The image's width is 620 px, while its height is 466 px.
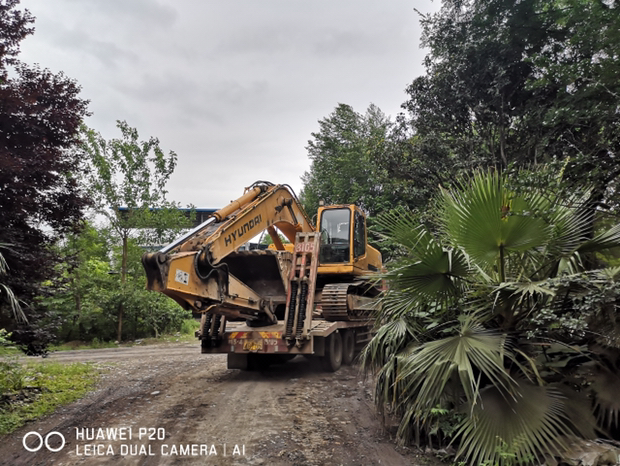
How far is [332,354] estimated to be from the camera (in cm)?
→ 937

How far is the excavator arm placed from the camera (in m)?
6.21

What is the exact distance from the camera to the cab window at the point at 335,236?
35.1 feet

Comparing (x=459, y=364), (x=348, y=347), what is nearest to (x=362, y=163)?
(x=348, y=347)

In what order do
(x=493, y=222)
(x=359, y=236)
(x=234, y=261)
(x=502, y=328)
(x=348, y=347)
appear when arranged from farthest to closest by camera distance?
(x=359, y=236) < (x=348, y=347) < (x=234, y=261) < (x=502, y=328) < (x=493, y=222)

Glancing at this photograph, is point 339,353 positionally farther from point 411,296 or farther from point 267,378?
point 411,296

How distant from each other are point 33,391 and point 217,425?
3552 mm

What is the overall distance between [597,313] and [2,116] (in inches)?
304

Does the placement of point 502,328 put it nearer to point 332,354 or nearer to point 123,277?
point 332,354

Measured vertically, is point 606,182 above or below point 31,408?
above

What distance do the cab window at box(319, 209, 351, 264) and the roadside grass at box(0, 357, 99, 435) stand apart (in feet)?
18.2

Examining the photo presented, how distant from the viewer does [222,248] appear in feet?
23.3

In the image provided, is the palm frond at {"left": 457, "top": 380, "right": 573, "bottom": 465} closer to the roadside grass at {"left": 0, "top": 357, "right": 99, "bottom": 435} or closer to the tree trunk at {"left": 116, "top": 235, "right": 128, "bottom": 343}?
the roadside grass at {"left": 0, "top": 357, "right": 99, "bottom": 435}

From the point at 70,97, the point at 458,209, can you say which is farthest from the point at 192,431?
the point at 70,97

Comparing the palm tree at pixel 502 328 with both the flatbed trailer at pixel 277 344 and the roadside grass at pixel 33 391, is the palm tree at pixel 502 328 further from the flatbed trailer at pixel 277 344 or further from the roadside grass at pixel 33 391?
the roadside grass at pixel 33 391
